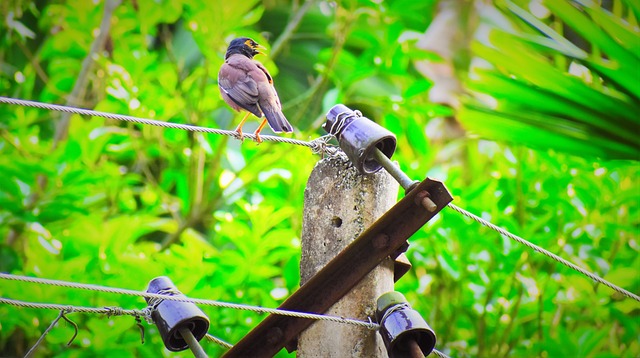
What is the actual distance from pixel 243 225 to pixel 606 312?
1.61 m

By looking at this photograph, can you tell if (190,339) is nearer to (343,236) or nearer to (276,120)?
(343,236)

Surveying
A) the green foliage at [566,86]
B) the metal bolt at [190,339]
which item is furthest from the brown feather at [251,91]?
the green foliage at [566,86]

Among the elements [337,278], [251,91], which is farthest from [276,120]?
[337,278]

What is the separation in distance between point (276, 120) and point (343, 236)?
51 cm

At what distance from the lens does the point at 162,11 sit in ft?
12.1

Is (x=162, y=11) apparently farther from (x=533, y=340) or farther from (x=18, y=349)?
(x=533, y=340)

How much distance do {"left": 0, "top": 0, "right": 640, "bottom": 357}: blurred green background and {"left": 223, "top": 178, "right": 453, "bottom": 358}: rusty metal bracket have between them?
1091 millimetres

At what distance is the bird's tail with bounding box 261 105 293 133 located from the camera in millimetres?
2303

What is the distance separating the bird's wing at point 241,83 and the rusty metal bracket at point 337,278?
0.71 m

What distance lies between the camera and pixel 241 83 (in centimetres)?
250

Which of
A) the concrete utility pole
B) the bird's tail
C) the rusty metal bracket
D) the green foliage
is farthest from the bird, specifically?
the green foliage

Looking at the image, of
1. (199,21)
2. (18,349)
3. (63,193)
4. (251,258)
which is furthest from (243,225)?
(18,349)

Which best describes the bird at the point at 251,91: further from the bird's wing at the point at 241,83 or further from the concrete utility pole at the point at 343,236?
the concrete utility pole at the point at 343,236

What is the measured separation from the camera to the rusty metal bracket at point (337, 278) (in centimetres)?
190
